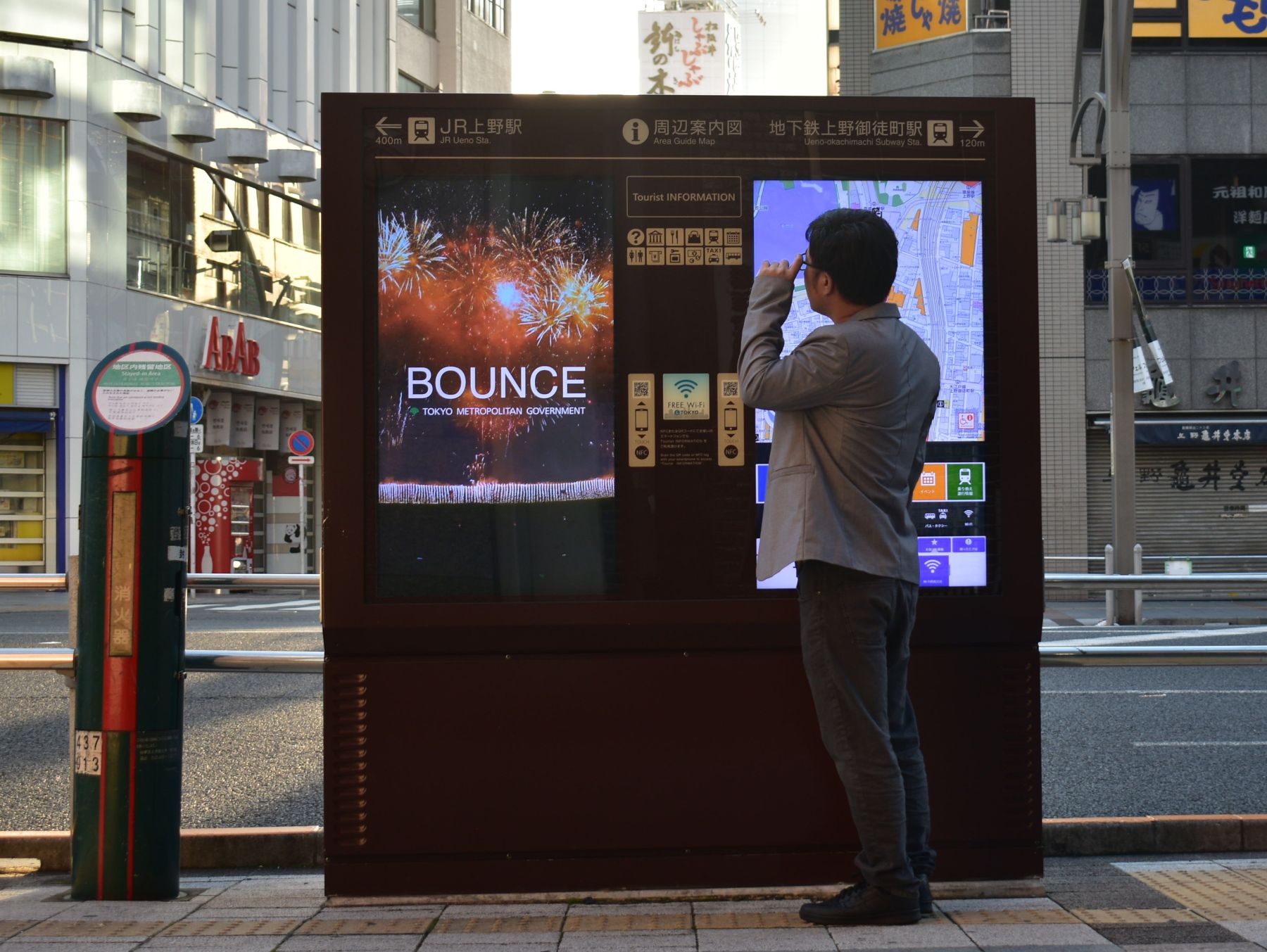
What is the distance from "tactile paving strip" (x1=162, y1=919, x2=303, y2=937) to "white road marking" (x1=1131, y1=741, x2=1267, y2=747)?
18.2 ft

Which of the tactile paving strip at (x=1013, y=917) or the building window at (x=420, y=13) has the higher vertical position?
the building window at (x=420, y=13)

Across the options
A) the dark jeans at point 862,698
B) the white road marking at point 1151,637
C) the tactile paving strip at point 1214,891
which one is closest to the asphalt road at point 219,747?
the dark jeans at point 862,698

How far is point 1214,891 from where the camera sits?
4.14 m

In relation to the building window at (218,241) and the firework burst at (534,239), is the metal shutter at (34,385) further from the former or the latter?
the firework burst at (534,239)

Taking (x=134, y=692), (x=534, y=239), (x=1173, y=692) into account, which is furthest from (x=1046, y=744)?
(x=134, y=692)

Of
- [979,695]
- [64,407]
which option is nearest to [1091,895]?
[979,695]

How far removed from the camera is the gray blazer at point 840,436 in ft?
12.0

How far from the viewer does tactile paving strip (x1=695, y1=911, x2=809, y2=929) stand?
12.2 feet

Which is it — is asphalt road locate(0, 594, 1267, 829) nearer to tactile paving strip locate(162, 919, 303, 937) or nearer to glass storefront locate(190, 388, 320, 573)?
tactile paving strip locate(162, 919, 303, 937)

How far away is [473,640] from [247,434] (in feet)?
85.6

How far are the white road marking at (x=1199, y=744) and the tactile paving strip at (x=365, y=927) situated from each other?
533cm

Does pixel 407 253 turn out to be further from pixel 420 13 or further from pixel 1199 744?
pixel 420 13

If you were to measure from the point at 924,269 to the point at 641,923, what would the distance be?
207 cm

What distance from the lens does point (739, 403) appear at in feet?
13.6
